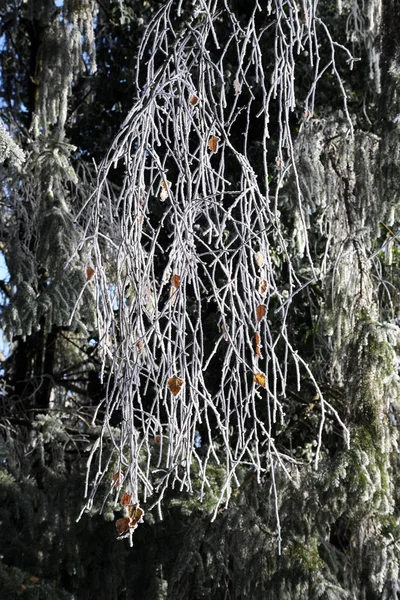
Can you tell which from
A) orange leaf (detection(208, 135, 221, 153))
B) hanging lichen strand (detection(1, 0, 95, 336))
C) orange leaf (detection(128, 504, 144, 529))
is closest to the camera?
orange leaf (detection(128, 504, 144, 529))

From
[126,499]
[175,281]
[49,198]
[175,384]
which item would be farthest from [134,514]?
[49,198]

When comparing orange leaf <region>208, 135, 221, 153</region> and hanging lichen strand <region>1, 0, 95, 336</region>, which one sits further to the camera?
hanging lichen strand <region>1, 0, 95, 336</region>

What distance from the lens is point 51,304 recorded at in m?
4.57

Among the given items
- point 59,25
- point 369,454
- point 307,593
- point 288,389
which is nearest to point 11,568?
point 307,593

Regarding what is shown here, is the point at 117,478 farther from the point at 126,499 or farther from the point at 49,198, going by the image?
the point at 49,198

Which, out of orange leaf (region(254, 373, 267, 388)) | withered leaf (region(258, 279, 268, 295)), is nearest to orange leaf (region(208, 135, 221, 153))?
withered leaf (region(258, 279, 268, 295))

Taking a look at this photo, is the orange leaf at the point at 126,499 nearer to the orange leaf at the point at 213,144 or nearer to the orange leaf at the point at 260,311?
the orange leaf at the point at 260,311

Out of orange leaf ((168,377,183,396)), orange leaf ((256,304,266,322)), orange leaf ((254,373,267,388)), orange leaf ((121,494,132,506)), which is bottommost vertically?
orange leaf ((121,494,132,506))

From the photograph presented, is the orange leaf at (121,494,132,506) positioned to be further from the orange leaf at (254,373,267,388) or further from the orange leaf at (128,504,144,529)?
the orange leaf at (254,373,267,388)

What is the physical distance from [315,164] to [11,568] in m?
2.21

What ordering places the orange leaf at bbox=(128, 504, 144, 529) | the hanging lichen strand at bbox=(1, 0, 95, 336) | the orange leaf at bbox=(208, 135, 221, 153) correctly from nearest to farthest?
the orange leaf at bbox=(128, 504, 144, 529), the orange leaf at bbox=(208, 135, 221, 153), the hanging lichen strand at bbox=(1, 0, 95, 336)

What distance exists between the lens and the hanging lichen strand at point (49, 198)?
182 inches

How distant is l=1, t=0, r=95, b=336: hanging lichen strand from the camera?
4.63m

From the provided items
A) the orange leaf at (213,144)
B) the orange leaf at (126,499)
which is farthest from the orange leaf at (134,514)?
the orange leaf at (213,144)
